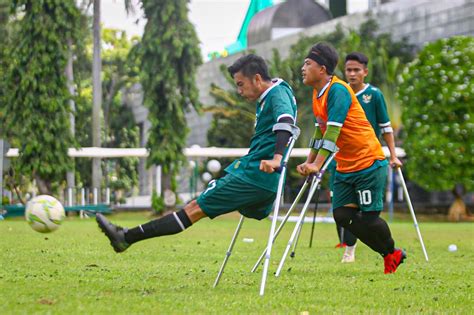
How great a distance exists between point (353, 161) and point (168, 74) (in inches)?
1047

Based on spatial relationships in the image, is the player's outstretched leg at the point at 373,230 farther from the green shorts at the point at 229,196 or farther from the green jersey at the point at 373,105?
the green shorts at the point at 229,196

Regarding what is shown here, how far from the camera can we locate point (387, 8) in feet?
161

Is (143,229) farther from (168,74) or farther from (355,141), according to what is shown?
(168,74)

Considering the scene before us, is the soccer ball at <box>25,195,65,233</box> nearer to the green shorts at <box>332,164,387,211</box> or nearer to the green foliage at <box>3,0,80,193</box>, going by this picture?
the green shorts at <box>332,164,387,211</box>

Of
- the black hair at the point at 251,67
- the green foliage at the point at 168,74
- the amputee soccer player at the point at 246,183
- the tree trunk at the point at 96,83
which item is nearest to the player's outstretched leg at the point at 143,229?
the amputee soccer player at the point at 246,183

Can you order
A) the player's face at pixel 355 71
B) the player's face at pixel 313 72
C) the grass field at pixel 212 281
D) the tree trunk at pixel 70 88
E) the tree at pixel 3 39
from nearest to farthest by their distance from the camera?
the grass field at pixel 212 281 < the player's face at pixel 313 72 < the player's face at pixel 355 71 < the tree trunk at pixel 70 88 < the tree at pixel 3 39

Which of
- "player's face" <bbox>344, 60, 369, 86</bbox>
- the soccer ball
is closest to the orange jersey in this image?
"player's face" <bbox>344, 60, 369, 86</bbox>

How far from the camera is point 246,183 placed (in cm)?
787

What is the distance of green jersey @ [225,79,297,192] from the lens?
310 inches

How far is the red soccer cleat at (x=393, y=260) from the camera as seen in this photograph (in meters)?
9.88

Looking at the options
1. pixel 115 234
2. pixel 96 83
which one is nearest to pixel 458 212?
pixel 96 83

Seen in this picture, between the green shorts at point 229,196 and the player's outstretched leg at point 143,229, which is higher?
the green shorts at point 229,196

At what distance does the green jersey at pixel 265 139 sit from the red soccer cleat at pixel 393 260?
2.34 metres

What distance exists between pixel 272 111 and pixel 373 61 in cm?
3799
